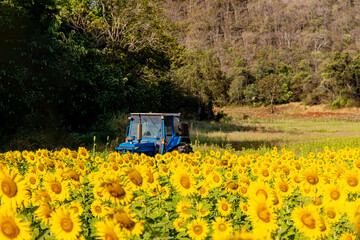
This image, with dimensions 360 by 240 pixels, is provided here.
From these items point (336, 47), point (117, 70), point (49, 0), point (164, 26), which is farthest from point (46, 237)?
point (336, 47)

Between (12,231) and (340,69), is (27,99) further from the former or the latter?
(340,69)

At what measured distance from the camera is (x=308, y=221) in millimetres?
2334

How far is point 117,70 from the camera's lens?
58.0 feet

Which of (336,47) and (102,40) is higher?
(336,47)

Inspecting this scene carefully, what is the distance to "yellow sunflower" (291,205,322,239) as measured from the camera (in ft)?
7.68

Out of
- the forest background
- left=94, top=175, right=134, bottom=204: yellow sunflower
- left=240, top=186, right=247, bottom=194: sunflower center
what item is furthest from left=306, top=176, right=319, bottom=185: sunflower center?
the forest background

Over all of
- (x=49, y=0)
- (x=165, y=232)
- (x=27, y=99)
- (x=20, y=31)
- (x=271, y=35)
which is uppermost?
(x=271, y=35)

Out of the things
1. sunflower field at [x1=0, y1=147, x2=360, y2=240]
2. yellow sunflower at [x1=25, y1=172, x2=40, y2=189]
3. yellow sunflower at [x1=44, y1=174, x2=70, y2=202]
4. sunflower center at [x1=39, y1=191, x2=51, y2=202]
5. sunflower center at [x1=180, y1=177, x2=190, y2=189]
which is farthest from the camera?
yellow sunflower at [x1=25, y1=172, x2=40, y2=189]

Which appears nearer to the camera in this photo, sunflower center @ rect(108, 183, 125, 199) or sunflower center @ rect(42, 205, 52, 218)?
sunflower center @ rect(42, 205, 52, 218)

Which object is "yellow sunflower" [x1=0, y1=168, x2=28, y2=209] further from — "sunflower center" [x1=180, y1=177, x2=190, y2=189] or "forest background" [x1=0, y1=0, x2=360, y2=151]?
"forest background" [x1=0, y1=0, x2=360, y2=151]

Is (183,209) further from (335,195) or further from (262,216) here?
(335,195)

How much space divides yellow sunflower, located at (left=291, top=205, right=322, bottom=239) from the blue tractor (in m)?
5.02

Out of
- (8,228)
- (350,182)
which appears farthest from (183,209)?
(350,182)

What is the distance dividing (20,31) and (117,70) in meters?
5.54
